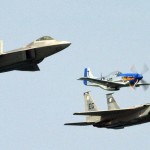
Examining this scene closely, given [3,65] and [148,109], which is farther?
[148,109]

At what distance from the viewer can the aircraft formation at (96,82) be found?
50.9 meters

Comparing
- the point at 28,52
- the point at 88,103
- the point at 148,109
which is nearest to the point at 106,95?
the point at 88,103

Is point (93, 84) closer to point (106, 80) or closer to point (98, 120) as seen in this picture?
point (106, 80)

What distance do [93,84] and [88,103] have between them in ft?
58.0

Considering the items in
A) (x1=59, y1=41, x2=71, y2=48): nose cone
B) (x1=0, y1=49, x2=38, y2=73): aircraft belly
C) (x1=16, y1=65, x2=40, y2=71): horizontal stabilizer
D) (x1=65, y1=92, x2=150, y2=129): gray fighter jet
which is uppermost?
(x1=59, y1=41, x2=71, y2=48): nose cone

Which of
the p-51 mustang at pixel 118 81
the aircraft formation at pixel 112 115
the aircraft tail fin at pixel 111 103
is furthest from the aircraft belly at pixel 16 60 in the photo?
the p-51 mustang at pixel 118 81

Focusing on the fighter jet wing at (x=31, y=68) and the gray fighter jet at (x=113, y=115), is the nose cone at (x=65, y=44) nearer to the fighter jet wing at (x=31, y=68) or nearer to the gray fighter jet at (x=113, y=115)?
the fighter jet wing at (x=31, y=68)

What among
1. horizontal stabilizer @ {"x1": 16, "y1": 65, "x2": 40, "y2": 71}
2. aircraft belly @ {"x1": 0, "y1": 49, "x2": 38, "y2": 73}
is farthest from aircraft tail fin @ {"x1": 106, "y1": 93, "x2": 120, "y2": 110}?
aircraft belly @ {"x1": 0, "y1": 49, "x2": 38, "y2": 73}

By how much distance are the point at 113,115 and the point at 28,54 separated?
17347 millimetres

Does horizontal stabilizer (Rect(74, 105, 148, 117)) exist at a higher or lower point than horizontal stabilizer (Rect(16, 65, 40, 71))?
lower

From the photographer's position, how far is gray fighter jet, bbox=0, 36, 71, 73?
166 feet

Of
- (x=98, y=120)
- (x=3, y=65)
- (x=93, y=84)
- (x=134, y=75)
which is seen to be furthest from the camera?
(x=93, y=84)

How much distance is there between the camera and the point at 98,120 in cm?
6538

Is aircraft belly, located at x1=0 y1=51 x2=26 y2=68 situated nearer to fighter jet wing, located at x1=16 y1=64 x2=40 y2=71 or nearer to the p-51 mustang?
fighter jet wing, located at x1=16 y1=64 x2=40 y2=71
